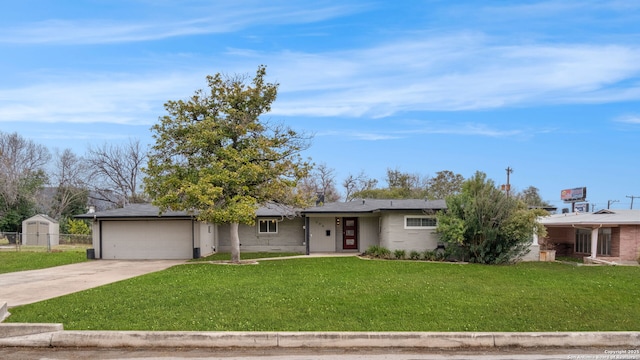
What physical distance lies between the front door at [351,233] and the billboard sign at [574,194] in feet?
115

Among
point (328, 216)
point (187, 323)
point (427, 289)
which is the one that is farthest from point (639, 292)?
point (328, 216)

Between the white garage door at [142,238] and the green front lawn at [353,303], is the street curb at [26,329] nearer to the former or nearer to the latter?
the green front lawn at [353,303]

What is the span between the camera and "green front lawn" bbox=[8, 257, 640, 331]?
8.71m

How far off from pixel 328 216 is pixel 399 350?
1843 centimetres

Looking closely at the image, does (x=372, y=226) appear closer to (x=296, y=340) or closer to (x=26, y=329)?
(x=296, y=340)

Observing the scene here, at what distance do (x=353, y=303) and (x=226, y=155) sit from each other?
1080cm

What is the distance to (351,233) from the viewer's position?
26.9 metres

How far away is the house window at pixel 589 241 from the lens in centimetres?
2397

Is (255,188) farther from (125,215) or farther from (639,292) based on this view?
(639,292)

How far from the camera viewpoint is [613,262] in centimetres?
2155

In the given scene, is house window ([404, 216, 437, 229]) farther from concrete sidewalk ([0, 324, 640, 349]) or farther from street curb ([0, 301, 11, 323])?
street curb ([0, 301, 11, 323])

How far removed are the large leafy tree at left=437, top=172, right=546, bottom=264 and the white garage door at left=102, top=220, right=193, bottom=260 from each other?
1257 centimetres

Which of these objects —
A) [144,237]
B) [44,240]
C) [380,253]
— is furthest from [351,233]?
[44,240]

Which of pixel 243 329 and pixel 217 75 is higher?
pixel 217 75
